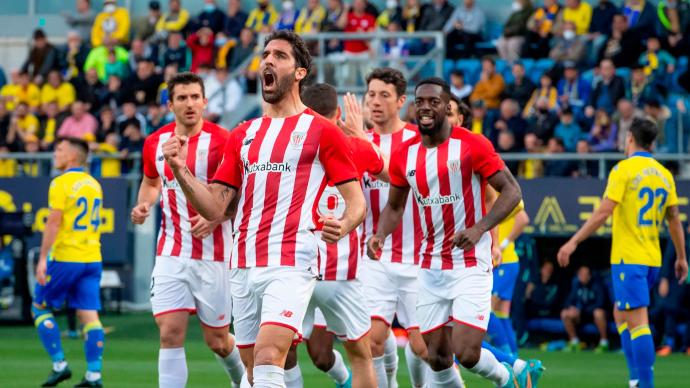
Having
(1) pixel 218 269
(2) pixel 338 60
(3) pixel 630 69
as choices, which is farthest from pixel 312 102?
(3) pixel 630 69

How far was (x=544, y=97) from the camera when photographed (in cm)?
1936

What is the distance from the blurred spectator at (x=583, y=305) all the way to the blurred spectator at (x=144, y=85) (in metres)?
9.12

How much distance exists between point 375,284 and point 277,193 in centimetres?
301

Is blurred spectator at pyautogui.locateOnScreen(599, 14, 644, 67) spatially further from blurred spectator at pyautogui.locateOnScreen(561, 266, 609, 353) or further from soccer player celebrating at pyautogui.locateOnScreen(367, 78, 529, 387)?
soccer player celebrating at pyautogui.locateOnScreen(367, 78, 529, 387)

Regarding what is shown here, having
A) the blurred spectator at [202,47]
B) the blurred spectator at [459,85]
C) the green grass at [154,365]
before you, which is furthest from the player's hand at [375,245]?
the blurred spectator at [202,47]

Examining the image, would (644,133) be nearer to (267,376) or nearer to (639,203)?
(639,203)

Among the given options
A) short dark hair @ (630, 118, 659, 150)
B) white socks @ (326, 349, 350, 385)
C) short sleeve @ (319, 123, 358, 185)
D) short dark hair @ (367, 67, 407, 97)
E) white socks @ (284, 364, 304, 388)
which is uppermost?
short dark hair @ (367, 67, 407, 97)

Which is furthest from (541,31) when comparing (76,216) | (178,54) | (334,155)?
(334,155)

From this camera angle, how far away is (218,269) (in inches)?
376

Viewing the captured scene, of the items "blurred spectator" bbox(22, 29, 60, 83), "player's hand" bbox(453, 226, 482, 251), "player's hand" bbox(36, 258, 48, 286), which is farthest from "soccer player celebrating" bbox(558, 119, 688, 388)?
"blurred spectator" bbox(22, 29, 60, 83)

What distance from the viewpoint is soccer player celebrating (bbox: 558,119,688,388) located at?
1090 centimetres

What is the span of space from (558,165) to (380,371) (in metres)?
8.33

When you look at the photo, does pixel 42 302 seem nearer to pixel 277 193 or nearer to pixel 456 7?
pixel 277 193

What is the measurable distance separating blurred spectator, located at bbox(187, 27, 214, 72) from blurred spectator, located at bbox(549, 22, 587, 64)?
6205mm
